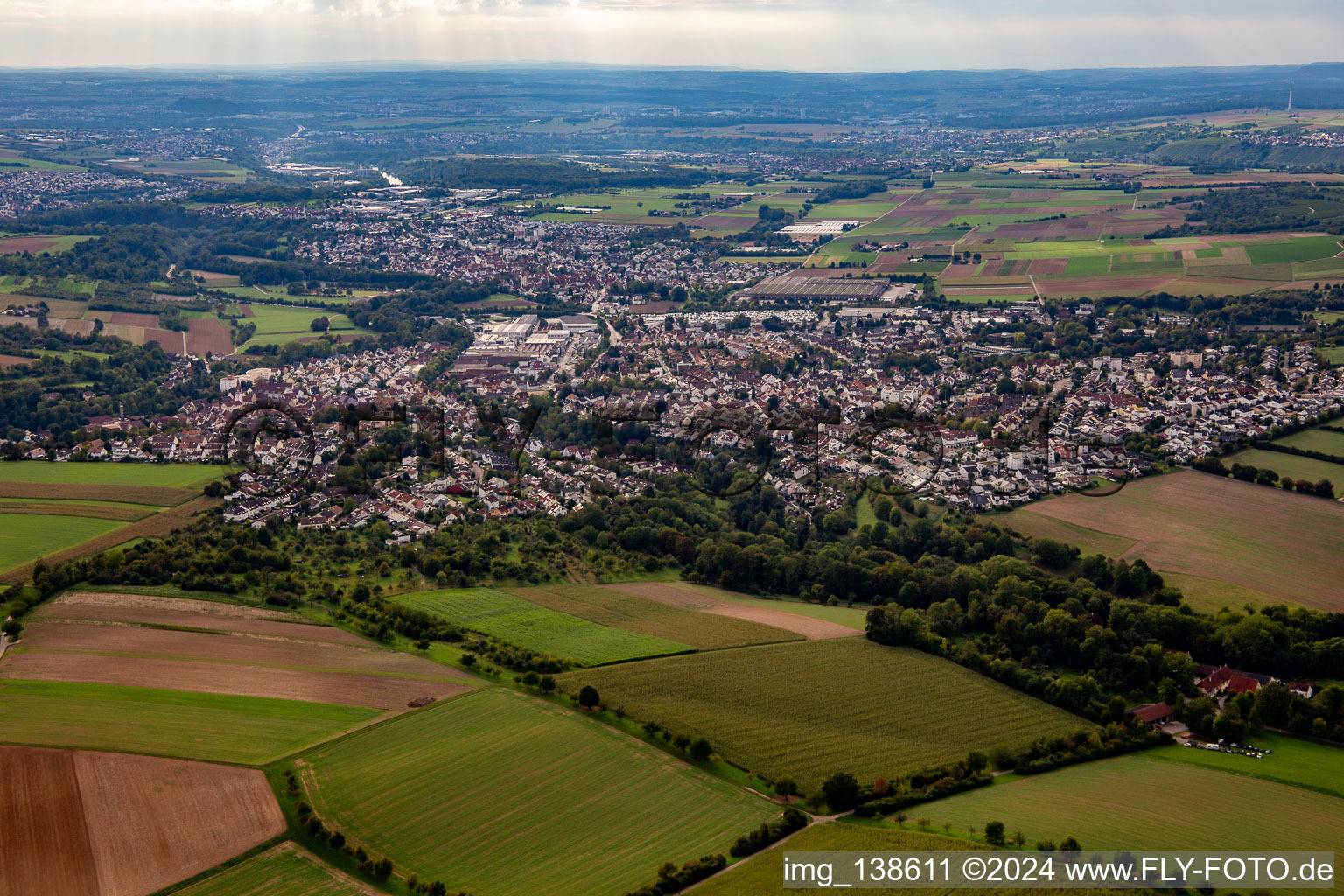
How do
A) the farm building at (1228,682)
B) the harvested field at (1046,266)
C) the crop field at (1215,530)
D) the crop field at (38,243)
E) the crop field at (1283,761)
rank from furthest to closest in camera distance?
the harvested field at (1046,266) < the crop field at (38,243) < the crop field at (1215,530) < the farm building at (1228,682) < the crop field at (1283,761)

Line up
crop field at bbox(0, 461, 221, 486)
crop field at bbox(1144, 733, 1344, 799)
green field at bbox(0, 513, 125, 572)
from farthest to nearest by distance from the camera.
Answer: crop field at bbox(0, 461, 221, 486)
green field at bbox(0, 513, 125, 572)
crop field at bbox(1144, 733, 1344, 799)

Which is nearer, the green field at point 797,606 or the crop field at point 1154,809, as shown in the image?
the crop field at point 1154,809

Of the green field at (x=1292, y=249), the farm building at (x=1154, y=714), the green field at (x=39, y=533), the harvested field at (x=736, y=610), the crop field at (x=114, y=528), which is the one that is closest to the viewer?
the farm building at (x=1154, y=714)

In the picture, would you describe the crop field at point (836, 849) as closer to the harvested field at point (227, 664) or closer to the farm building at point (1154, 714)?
the farm building at point (1154, 714)

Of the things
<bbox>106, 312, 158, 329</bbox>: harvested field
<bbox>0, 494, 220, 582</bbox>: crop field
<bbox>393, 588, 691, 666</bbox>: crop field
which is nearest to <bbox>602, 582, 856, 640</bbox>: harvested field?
<bbox>393, 588, 691, 666</bbox>: crop field

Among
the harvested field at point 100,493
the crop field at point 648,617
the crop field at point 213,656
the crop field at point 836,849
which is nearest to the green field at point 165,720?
the crop field at point 213,656

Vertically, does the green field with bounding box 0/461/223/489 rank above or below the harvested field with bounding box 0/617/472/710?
above

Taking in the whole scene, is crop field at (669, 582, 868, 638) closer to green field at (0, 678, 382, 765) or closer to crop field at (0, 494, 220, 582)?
green field at (0, 678, 382, 765)
